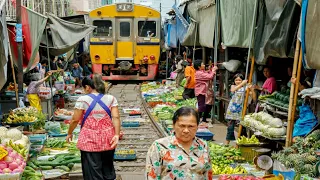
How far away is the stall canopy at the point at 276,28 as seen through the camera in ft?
25.7

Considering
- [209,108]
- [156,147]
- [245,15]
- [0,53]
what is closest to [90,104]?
[156,147]

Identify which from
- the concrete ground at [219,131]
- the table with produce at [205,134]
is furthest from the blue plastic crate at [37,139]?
the concrete ground at [219,131]

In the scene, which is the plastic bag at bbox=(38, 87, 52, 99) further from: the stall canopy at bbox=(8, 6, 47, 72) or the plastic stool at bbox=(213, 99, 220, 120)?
the plastic stool at bbox=(213, 99, 220, 120)

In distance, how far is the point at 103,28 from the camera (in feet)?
76.5

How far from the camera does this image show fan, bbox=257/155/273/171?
7252 mm

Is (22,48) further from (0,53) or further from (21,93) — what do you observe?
(0,53)

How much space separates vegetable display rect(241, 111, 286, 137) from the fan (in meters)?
0.94

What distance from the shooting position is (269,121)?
8.48 meters

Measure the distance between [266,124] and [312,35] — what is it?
246 cm

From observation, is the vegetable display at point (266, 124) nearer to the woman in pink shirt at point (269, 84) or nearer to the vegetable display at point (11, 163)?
the woman in pink shirt at point (269, 84)

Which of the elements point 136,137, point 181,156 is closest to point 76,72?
point 136,137

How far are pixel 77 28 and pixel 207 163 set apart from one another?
9.95m

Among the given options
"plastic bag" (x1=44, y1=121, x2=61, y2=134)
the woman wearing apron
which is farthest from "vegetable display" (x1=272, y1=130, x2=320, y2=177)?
"plastic bag" (x1=44, y1=121, x2=61, y2=134)

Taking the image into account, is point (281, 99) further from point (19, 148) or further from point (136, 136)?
point (19, 148)
